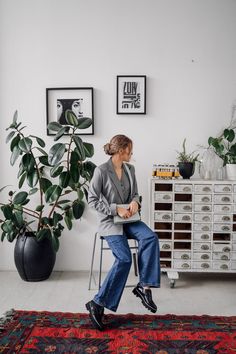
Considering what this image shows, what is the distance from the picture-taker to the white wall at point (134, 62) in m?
Answer: 3.63

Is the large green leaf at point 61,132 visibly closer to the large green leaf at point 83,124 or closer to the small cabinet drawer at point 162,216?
the large green leaf at point 83,124

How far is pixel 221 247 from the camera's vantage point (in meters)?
3.35

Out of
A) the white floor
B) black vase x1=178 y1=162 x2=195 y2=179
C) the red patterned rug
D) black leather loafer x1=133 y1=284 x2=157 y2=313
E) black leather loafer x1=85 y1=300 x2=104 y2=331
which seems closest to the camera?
the red patterned rug

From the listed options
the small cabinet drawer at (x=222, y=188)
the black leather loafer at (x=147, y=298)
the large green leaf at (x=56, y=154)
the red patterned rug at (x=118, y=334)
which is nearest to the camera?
the red patterned rug at (x=118, y=334)

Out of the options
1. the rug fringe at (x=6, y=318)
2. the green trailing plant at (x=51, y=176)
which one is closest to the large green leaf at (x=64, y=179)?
the green trailing plant at (x=51, y=176)

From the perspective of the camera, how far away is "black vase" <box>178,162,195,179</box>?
343cm

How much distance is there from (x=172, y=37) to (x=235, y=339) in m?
2.69

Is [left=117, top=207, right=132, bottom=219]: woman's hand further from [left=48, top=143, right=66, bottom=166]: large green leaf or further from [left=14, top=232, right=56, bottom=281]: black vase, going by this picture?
[left=14, top=232, right=56, bottom=281]: black vase

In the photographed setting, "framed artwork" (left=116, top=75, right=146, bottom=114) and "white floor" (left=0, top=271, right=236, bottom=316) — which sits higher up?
"framed artwork" (left=116, top=75, right=146, bottom=114)

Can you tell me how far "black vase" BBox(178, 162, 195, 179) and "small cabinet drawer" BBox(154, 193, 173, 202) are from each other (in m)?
0.25

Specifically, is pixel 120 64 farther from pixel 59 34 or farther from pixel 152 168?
pixel 152 168

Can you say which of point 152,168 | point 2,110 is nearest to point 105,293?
point 152,168

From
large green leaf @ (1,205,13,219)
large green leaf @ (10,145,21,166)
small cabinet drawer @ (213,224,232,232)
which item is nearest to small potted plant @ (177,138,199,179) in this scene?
small cabinet drawer @ (213,224,232,232)

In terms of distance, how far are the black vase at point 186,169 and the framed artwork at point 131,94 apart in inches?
26.5
